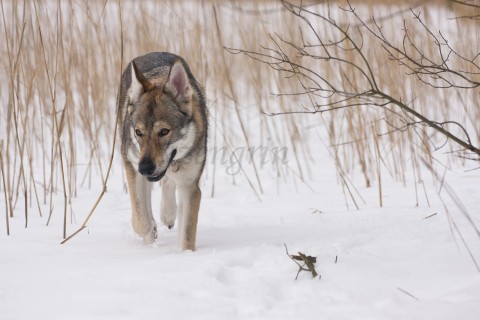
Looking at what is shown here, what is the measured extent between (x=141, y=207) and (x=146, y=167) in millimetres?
636

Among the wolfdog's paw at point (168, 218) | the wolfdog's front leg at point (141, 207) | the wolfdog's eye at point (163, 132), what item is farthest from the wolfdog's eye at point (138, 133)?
the wolfdog's paw at point (168, 218)

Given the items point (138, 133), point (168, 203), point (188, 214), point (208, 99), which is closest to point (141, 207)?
point (188, 214)

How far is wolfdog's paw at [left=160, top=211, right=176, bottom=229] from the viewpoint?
4285mm

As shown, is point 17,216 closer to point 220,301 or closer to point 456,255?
point 220,301

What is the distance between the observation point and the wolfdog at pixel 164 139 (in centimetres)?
338

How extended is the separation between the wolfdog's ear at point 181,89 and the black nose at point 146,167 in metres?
0.49

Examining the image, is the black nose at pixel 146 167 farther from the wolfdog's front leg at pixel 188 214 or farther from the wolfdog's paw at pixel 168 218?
the wolfdog's paw at pixel 168 218

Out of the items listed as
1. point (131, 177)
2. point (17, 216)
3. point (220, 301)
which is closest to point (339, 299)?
point (220, 301)

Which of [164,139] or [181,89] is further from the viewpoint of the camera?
[181,89]

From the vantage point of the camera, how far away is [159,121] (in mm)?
3422

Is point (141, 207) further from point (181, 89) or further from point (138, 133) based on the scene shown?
point (181, 89)

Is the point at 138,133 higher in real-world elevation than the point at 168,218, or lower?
higher

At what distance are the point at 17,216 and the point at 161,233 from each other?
106 cm

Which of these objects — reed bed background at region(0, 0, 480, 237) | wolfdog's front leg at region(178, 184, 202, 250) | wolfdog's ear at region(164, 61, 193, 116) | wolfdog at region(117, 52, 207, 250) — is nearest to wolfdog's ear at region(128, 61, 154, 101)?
wolfdog at region(117, 52, 207, 250)
